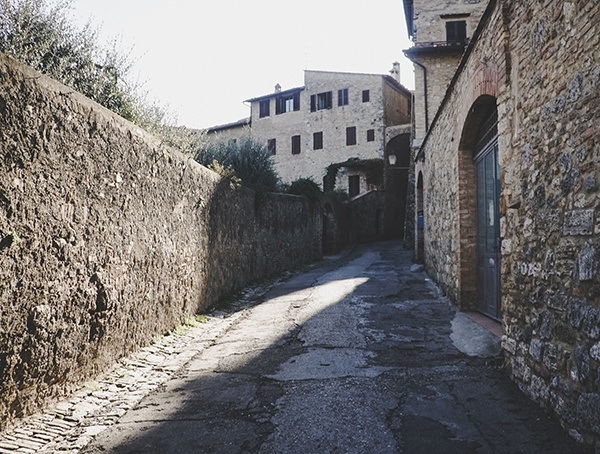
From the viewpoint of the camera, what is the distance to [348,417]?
2.78 m

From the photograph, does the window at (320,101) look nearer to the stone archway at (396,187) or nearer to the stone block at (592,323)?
the stone archway at (396,187)

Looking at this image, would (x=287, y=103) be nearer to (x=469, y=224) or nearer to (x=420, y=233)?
(x=420, y=233)

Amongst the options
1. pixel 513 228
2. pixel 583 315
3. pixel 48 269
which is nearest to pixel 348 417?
pixel 583 315

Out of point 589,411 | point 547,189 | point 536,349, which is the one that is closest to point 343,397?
point 536,349

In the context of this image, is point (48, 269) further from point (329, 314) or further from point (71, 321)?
point (329, 314)

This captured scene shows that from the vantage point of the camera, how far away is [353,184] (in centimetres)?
2673

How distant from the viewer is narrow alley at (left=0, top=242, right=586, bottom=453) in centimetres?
252

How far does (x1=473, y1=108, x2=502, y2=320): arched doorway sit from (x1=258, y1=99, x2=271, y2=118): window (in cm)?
2613

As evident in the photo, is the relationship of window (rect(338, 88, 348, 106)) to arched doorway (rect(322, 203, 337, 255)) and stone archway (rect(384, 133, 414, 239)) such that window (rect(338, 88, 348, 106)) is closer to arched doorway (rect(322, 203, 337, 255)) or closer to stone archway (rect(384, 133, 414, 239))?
stone archway (rect(384, 133, 414, 239))

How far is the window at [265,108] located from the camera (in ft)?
101

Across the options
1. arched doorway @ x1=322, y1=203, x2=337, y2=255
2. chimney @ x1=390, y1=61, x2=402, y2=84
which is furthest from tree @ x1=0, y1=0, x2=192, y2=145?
chimney @ x1=390, y1=61, x2=402, y2=84

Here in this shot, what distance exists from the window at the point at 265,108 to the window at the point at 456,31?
1626 cm

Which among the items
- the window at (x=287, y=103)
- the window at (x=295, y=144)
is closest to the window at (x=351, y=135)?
the window at (x=295, y=144)

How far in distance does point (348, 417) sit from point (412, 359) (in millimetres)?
1407
